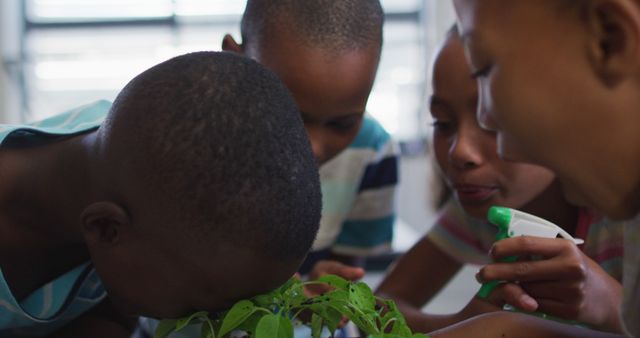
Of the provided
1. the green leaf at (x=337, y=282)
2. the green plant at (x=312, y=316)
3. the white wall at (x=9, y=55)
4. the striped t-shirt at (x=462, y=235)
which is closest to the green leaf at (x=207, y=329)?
the green plant at (x=312, y=316)

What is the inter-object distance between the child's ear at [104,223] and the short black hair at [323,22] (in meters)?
0.38

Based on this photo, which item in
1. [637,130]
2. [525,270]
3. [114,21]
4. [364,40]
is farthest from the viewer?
[114,21]

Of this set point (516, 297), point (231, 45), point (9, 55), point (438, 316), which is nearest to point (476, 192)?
point (438, 316)

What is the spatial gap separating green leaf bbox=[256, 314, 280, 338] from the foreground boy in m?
0.10

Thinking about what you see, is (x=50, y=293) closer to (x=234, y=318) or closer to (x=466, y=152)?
(x=234, y=318)

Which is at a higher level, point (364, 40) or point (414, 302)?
point (364, 40)

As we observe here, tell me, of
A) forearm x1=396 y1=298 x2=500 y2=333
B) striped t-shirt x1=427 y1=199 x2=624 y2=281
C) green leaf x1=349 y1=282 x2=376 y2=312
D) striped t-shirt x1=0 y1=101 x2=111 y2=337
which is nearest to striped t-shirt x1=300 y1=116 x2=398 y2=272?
striped t-shirt x1=427 y1=199 x2=624 y2=281

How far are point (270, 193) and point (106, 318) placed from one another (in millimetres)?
451

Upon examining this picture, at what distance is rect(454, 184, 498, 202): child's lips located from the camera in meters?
1.02

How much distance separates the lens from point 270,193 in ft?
2.08

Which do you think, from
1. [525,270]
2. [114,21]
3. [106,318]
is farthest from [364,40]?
[114,21]

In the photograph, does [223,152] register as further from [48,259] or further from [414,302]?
[414,302]

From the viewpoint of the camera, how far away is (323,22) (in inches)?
38.1

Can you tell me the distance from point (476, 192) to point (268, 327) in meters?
0.54
